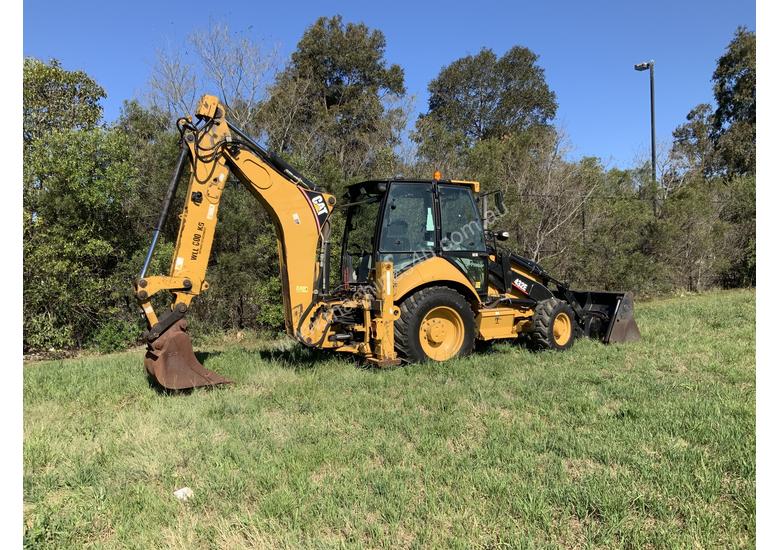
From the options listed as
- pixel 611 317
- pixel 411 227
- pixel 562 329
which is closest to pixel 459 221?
pixel 411 227

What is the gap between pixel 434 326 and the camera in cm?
635

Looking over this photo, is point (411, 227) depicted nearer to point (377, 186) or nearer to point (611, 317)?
point (377, 186)

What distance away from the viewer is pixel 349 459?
355 centimetres

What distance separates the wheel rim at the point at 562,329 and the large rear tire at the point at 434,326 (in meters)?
1.38

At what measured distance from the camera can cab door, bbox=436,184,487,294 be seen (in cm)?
662

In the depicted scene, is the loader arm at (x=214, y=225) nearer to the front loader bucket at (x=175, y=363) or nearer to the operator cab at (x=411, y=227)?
the front loader bucket at (x=175, y=363)

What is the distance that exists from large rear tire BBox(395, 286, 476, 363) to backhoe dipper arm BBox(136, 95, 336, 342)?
1.16m

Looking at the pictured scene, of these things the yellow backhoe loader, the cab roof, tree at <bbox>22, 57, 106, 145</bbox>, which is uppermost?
tree at <bbox>22, 57, 106, 145</bbox>

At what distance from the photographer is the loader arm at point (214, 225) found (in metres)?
5.16

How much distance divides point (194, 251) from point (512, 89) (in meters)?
28.1

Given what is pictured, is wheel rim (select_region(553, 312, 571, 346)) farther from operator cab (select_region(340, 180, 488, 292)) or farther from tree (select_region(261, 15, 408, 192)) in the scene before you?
tree (select_region(261, 15, 408, 192))

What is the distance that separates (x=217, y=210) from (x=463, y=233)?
3154 mm

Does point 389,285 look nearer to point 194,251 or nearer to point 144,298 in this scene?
point 194,251

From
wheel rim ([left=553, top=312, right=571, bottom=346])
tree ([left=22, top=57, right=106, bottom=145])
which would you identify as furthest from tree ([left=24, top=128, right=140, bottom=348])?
wheel rim ([left=553, top=312, right=571, bottom=346])
